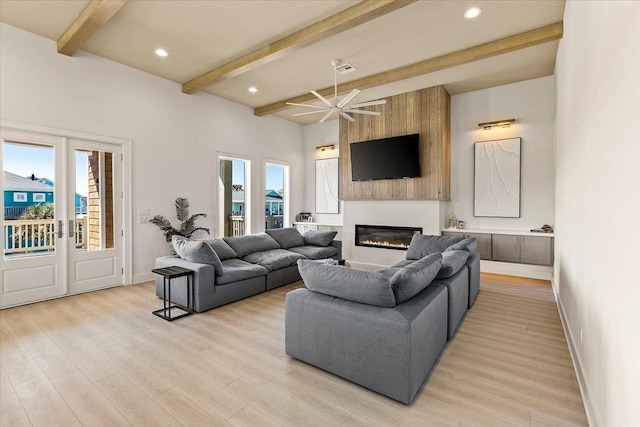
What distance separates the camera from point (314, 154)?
8516 mm

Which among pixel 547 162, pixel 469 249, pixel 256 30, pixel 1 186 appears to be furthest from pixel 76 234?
pixel 547 162

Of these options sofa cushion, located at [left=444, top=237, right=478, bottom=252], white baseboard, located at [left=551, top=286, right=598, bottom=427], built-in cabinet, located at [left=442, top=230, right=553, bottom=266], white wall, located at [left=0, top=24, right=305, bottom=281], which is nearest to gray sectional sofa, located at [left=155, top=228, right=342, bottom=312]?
white wall, located at [left=0, top=24, right=305, bottom=281]

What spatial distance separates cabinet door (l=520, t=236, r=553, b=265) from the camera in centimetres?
518

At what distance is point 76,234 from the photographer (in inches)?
181

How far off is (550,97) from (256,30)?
505cm

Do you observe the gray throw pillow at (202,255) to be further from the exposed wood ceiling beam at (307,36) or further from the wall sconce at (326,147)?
the wall sconce at (326,147)

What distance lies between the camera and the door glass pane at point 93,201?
4.63 meters

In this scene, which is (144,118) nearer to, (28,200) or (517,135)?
(28,200)

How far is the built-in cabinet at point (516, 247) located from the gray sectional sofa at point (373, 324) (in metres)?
3.44

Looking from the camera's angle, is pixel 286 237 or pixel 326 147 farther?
→ pixel 326 147

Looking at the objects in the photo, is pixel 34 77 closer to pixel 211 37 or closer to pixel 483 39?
pixel 211 37

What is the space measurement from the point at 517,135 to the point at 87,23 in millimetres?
6704

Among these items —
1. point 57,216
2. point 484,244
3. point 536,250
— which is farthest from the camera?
point 484,244

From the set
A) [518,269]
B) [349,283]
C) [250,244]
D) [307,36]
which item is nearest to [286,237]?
[250,244]
